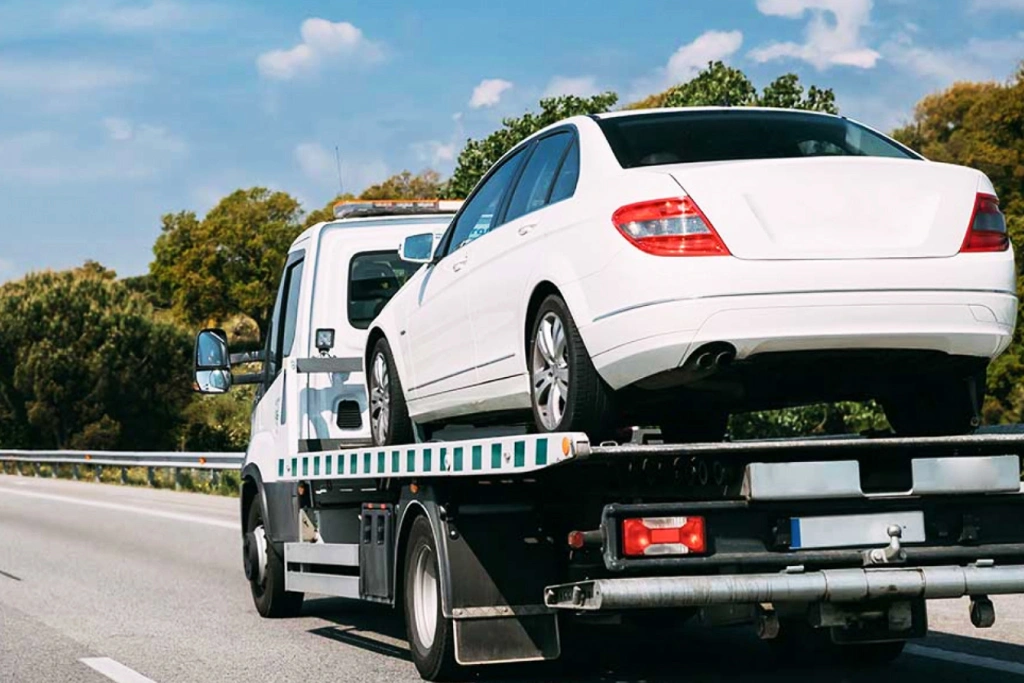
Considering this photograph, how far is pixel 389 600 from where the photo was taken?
29.1 ft

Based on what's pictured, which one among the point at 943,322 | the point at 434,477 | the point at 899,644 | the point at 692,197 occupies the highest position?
the point at 692,197

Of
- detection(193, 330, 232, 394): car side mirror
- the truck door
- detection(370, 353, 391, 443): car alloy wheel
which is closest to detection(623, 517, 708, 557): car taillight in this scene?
detection(370, 353, 391, 443): car alloy wheel

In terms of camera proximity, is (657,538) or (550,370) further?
(550,370)

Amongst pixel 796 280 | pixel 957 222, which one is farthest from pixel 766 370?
pixel 957 222

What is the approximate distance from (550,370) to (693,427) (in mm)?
694

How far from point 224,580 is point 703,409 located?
8.12m

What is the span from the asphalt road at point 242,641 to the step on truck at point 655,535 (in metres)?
0.31

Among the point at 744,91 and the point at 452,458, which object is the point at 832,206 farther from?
the point at 744,91

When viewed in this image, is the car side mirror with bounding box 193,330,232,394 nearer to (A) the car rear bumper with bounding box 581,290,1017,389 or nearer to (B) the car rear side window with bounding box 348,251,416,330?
(B) the car rear side window with bounding box 348,251,416,330

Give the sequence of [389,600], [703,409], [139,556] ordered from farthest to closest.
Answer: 1. [139,556]
2. [389,600]
3. [703,409]

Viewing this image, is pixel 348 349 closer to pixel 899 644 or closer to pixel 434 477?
pixel 434 477

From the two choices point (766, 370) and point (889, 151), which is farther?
point (889, 151)

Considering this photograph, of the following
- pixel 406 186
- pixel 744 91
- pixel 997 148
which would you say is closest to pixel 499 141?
pixel 744 91

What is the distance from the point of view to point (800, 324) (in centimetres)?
645
